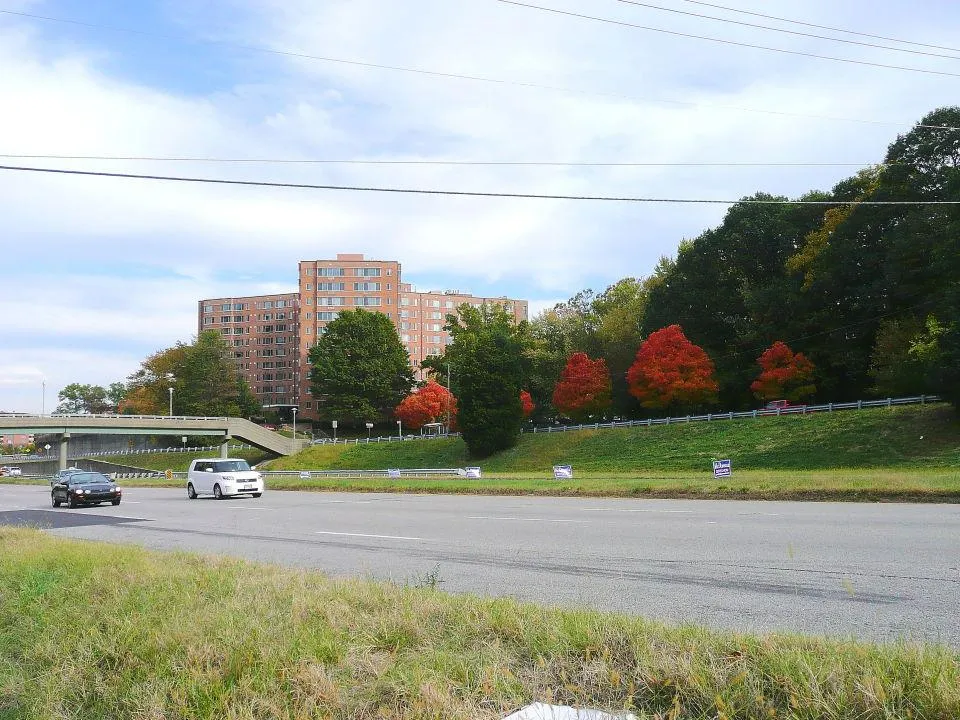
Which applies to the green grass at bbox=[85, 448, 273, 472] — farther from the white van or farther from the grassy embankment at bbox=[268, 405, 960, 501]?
the white van

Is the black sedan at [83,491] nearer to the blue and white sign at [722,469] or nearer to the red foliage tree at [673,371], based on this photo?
the blue and white sign at [722,469]

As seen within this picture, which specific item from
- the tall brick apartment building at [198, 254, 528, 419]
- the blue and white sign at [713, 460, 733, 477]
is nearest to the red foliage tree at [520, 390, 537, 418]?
the tall brick apartment building at [198, 254, 528, 419]

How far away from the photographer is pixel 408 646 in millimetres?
5707

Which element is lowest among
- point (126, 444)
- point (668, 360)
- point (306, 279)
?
point (126, 444)

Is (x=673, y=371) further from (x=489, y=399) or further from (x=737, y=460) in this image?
(x=737, y=460)

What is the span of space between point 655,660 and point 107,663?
4164 mm

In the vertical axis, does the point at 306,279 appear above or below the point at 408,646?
above

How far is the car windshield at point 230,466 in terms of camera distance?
117ft

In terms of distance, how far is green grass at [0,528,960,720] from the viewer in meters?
4.31

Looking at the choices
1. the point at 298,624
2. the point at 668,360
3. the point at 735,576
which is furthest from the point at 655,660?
the point at 668,360

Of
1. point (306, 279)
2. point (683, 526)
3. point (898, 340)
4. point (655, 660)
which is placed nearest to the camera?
point (655, 660)

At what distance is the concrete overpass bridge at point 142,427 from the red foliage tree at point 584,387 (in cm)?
3394

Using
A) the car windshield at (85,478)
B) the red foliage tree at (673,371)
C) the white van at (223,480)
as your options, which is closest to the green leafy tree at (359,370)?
the red foliage tree at (673,371)

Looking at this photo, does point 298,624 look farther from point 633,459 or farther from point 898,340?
point 898,340
